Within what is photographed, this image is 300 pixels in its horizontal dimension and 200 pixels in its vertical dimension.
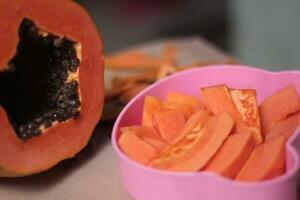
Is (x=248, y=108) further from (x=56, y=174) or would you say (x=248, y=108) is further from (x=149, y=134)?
(x=56, y=174)

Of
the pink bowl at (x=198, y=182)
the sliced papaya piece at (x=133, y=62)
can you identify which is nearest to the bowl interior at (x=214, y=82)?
the pink bowl at (x=198, y=182)

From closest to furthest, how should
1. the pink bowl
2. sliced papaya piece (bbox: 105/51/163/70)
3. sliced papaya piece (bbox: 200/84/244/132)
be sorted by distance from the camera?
the pink bowl
sliced papaya piece (bbox: 200/84/244/132)
sliced papaya piece (bbox: 105/51/163/70)

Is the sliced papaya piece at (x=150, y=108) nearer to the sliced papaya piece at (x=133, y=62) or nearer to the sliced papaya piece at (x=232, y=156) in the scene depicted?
the sliced papaya piece at (x=232, y=156)

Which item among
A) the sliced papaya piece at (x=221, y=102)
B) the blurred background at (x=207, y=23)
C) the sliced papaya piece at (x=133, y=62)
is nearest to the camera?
the sliced papaya piece at (x=221, y=102)

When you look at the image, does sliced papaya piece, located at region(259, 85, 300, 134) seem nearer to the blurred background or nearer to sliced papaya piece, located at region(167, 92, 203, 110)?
sliced papaya piece, located at region(167, 92, 203, 110)

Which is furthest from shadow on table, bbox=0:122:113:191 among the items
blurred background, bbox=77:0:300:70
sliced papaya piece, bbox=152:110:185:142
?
blurred background, bbox=77:0:300:70

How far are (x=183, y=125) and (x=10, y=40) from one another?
0.82 ft

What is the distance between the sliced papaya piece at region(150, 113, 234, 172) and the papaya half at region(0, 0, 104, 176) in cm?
15

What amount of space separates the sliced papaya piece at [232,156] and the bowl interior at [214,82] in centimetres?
18

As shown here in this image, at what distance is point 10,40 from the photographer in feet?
2.00

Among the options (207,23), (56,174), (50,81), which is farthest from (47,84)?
(207,23)

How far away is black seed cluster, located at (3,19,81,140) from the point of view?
662 millimetres

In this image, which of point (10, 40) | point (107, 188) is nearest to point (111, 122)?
point (107, 188)

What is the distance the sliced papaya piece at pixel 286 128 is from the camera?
0.62 m
